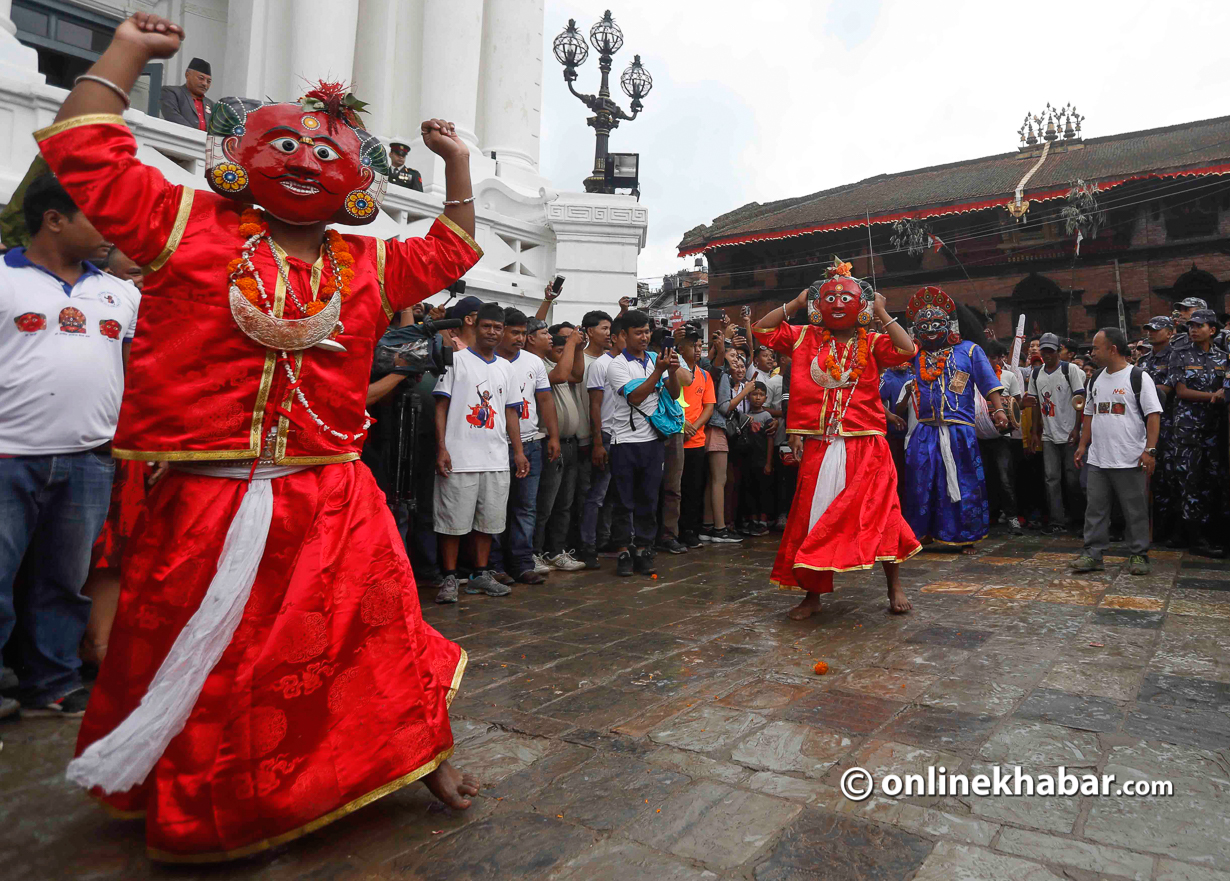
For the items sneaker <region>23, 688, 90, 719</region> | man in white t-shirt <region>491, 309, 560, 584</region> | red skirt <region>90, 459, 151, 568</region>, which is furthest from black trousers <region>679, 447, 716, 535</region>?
sneaker <region>23, 688, 90, 719</region>

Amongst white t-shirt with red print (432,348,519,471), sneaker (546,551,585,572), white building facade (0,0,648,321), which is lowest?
sneaker (546,551,585,572)

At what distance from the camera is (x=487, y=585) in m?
5.60

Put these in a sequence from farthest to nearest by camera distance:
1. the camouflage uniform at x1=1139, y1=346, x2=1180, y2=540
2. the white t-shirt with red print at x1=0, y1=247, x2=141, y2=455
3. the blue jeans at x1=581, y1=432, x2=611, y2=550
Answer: the camouflage uniform at x1=1139, y1=346, x2=1180, y2=540 → the blue jeans at x1=581, y1=432, x2=611, y2=550 → the white t-shirt with red print at x1=0, y1=247, x2=141, y2=455

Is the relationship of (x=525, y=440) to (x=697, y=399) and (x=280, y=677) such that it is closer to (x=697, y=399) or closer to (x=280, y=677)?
(x=697, y=399)

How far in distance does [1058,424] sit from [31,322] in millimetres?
9182

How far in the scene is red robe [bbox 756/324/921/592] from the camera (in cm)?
483

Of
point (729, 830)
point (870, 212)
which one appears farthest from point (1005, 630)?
point (870, 212)

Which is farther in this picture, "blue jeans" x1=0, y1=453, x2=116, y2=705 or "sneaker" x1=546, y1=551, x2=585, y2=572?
"sneaker" x1=546, y1=551, x2=585, y2=572

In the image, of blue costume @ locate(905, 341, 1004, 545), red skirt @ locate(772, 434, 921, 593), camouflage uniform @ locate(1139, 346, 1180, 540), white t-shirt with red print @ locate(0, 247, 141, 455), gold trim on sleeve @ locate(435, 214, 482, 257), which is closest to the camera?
gold trim on sleeve @ locate(435, 214, 482, 257)

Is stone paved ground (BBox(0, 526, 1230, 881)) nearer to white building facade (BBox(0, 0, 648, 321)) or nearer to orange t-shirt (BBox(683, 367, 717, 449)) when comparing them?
orange t-shirt (BBox(683, 367, 717, 449))

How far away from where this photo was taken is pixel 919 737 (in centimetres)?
292

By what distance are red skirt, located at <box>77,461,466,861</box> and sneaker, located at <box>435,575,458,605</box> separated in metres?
2.91

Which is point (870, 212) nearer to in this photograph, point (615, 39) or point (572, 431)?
point (615, 39)

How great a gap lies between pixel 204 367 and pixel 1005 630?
424cm
